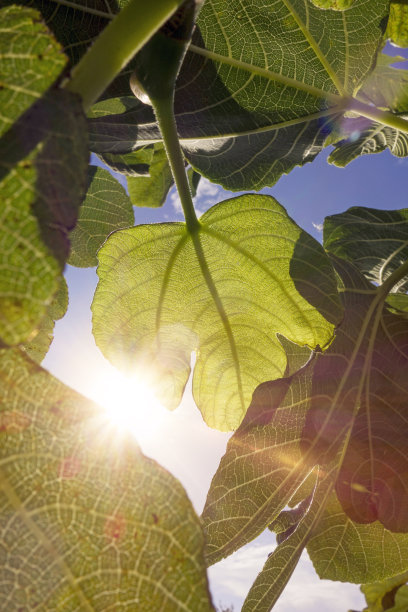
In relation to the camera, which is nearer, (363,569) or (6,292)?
(6,292)

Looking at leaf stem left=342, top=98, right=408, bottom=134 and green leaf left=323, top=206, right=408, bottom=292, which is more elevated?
green leaf left=323, top=206, right=408, bottom=292

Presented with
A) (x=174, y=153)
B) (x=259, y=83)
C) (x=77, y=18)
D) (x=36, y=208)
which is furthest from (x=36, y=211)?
(x=259, y=83)

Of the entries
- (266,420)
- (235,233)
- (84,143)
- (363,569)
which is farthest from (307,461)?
(84,143)

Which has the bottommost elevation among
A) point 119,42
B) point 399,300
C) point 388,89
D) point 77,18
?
point 119,42

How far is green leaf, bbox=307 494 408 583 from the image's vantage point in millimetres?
1195

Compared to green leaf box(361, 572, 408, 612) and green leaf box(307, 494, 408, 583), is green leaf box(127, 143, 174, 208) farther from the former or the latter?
green leaf box(361, 572, 408, 612)

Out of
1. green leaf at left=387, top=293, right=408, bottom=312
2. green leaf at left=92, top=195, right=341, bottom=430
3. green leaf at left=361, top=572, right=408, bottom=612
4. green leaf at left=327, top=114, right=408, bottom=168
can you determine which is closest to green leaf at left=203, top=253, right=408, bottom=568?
green leaf at left=92, top=195, right=341, bottom=430

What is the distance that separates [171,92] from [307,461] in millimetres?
808

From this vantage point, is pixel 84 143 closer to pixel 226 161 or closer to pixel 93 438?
pixel 93 438

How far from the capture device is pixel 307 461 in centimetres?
115

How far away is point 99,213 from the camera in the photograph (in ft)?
5.34

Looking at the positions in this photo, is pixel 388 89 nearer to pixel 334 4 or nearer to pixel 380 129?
pixel 380 129

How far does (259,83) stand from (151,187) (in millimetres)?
761

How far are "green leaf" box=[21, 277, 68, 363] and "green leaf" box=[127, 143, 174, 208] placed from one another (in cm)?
46
